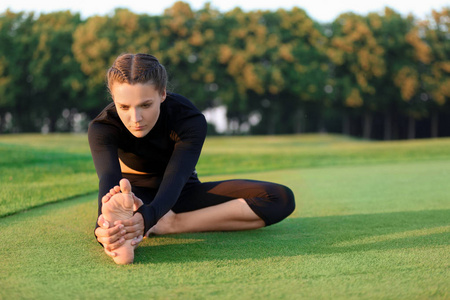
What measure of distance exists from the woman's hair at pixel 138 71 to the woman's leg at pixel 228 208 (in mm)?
1084

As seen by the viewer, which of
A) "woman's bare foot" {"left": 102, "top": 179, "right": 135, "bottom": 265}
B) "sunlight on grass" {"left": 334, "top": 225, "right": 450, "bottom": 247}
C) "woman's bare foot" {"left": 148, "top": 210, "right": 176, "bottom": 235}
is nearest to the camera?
"woman's bare foot" {"left": 102, "top": 179, "right": 135, "bottom": 265}

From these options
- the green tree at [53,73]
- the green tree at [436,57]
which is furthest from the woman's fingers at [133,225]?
the green tree at [436,57]

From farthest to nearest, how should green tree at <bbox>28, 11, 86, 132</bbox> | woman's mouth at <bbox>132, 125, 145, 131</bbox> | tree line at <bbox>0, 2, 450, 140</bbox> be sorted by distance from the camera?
green tree at <bbox>28, 11, 86, 132</bbox>
tree line at <bbox>0, 2, 450, 140</bbox>
woman's mouth at <bbox>132, 125, 145, 131</bbox>

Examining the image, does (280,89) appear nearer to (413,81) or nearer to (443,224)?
(413,81)

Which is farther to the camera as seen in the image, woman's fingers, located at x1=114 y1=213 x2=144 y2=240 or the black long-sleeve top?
the black long-sleeve top

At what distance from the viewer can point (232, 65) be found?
1432 inches

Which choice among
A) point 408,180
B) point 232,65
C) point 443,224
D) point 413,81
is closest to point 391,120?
point 413,81

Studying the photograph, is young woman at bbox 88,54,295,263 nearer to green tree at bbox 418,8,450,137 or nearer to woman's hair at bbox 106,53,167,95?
woman's hair at bbox 106,53,167,95

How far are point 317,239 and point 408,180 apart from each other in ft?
15.8

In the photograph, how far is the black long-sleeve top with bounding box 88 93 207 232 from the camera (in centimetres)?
330

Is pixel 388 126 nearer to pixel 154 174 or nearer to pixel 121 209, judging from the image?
pixel 154 174

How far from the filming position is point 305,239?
3.55 meters

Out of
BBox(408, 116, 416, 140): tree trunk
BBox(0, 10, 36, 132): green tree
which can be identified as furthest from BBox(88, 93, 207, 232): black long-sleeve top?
BBox(408, 116, 416, 140): tree trunk

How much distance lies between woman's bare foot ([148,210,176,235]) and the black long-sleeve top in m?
0.38
